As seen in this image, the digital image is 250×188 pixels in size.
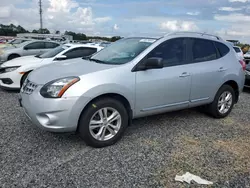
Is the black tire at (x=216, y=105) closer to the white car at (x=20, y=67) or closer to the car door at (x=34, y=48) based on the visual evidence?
the white car at (x=20, y=67)

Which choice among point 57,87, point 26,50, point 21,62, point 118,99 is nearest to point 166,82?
point 118,99

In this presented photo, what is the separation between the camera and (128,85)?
3771 millimetres

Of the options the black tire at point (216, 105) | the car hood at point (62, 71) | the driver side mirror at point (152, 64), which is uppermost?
the driver side mirror at point (152, 64)

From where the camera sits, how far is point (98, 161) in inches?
131

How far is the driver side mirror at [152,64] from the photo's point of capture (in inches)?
149

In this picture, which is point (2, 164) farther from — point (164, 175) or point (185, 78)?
point (185, 78)

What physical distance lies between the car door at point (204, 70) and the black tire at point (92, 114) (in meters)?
1.52

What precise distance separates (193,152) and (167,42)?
185 centimetres

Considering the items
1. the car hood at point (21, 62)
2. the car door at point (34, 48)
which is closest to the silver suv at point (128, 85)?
the car hood at point (21, 62)

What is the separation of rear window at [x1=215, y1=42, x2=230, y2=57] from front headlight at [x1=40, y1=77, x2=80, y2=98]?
307 centimetres

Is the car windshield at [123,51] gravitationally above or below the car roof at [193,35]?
below

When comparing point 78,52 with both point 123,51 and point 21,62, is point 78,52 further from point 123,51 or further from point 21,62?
point 123,51

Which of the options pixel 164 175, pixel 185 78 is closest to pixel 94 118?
pixel 164 175

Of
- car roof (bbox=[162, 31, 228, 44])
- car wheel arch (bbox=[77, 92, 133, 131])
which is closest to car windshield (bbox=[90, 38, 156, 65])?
car roof (bbox=[162, 31, 228, 44])
